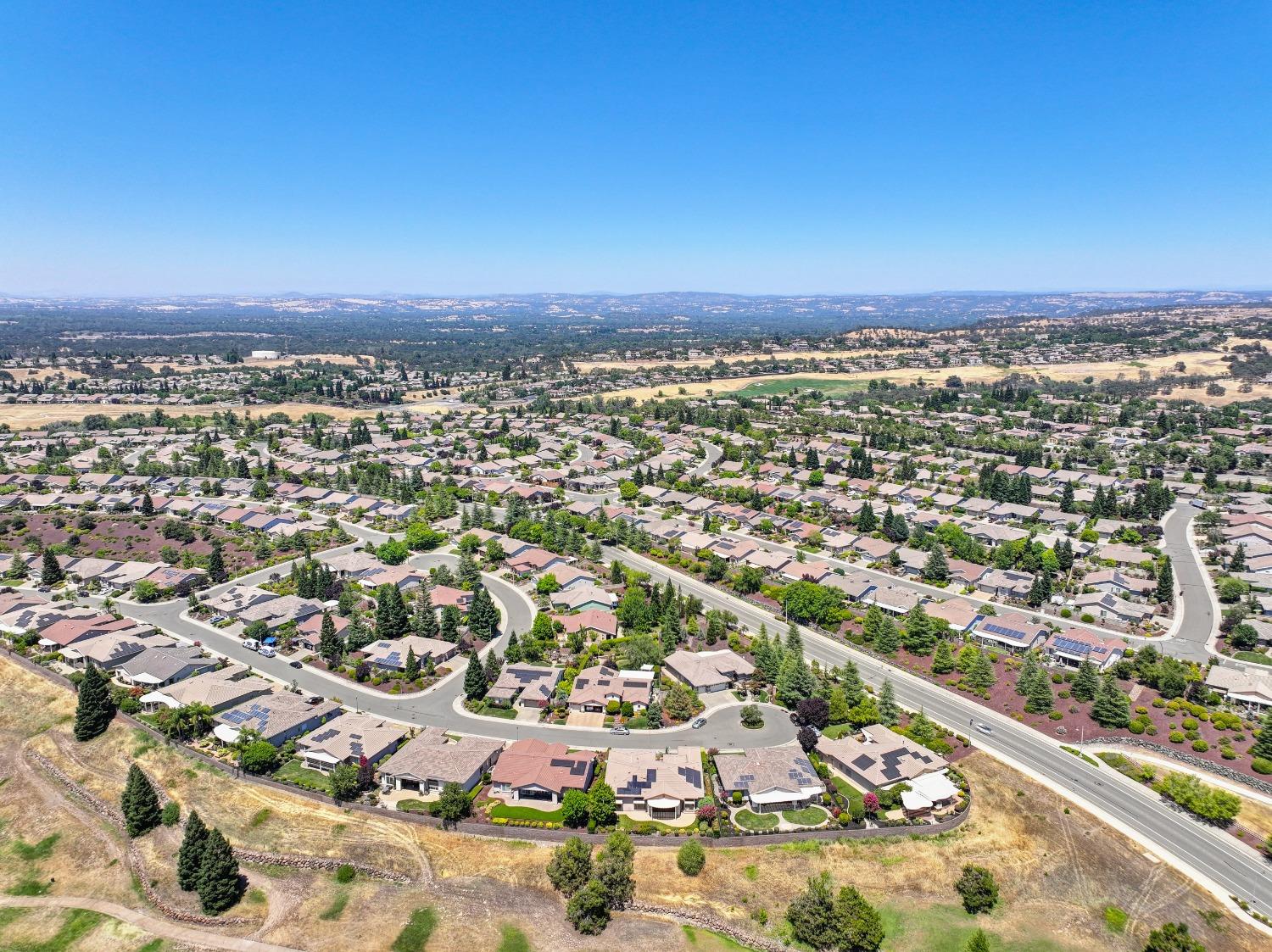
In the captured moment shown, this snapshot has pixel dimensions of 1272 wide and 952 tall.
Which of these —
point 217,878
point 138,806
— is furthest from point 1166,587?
point 138,806

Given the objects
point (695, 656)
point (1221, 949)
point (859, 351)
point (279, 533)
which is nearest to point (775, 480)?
point (695, 656)

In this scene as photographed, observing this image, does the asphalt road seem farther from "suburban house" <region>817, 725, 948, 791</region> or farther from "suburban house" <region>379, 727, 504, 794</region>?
"suburban house" <region>379, 727, 504, 794</region>

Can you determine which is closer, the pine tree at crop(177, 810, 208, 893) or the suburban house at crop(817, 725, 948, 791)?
the pine tree at crop(177, 810, 208, 893)

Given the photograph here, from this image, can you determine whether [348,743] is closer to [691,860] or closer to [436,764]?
[436,764]

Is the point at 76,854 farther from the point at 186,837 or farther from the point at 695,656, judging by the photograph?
the point at 695,656

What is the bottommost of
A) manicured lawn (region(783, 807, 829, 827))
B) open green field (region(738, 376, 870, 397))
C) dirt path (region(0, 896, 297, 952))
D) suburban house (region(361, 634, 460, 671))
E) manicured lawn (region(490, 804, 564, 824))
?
dirt path (region(0, 896, 297, 952))

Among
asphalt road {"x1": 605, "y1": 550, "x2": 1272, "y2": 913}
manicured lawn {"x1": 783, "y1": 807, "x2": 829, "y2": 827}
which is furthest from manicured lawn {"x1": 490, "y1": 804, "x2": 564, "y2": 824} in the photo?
asphalt road {"x1": 605, "y1": 550, "x2": 1272, "y2": 913}
